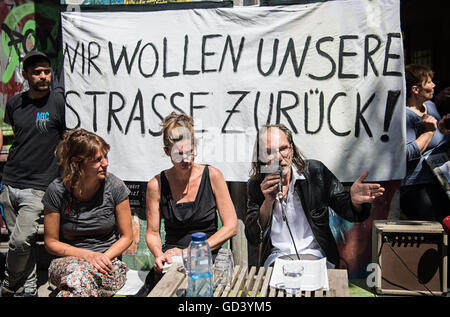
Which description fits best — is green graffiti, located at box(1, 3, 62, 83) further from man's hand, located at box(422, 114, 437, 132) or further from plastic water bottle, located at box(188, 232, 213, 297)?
man's hand, located at box(422, 114, 437, 132)

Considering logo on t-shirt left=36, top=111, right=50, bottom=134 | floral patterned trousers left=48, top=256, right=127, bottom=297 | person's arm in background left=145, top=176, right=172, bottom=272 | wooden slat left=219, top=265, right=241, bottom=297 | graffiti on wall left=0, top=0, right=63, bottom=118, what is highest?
graffiti on wall left=0, top=0, right=63, bottom=118

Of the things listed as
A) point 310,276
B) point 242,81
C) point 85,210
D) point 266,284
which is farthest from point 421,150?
point 85,210

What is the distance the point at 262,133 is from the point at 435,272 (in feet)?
5.23

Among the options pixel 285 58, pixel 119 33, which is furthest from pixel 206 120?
pixel 119 33

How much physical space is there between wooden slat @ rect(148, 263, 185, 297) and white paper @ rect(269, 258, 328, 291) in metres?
0.50

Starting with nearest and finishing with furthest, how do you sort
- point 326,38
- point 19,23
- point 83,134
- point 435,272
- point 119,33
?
point 83,134
point 435,272
point 326,38
point 119,33
point 19,23

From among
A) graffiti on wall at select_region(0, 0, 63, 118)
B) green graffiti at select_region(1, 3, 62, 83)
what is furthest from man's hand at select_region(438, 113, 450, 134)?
green graffiti at select_region(1, 3, 62, 83)

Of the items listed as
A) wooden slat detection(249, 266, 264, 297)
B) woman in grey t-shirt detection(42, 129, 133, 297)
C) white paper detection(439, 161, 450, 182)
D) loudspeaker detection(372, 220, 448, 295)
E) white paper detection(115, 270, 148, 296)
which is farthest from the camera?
white paper detection(439, 161, 450, 182)

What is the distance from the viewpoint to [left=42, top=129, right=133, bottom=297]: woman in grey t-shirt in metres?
3.24

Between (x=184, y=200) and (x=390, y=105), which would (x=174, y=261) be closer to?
(x=184, y=200)

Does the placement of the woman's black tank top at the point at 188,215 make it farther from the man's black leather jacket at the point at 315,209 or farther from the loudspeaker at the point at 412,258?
the loudspeaker at the point at 412,258

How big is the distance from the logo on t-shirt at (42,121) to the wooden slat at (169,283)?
2033 mm

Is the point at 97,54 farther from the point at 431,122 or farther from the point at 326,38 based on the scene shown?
the point at 431,122
